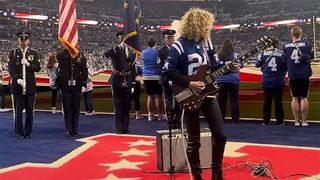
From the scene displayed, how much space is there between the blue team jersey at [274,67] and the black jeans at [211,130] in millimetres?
4550

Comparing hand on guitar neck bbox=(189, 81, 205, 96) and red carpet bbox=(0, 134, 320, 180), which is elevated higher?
hand on guitar neck bbox=(189, 81, 205, 96)

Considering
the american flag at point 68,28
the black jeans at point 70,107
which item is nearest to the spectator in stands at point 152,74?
the american flag at point 68,28

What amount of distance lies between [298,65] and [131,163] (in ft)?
12.8

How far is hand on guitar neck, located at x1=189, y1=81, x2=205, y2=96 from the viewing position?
4.07m

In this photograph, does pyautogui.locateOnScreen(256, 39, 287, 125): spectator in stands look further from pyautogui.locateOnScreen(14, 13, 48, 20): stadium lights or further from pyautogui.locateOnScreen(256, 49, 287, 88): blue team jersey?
pyautogui.locateOnScreen(14, 13, 48, 20): stadium lights

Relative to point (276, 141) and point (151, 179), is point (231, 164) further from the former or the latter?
point (276, 141)

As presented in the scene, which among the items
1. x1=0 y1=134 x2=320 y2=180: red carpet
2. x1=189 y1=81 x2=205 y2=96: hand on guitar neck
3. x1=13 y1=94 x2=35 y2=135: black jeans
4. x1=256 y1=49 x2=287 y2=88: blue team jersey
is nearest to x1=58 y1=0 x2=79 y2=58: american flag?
x1=13 y1=94 x2=35 y2=135: black jeans

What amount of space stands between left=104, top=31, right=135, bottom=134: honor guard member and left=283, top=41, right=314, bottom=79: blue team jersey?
287 cm

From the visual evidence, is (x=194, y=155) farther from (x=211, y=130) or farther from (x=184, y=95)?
(x=184, y=95)

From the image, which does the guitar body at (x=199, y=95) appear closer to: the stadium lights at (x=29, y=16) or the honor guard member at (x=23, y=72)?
the honor guard member at (x=23, y=72)

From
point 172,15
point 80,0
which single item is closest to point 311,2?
point 172,15

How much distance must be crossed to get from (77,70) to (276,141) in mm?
3666

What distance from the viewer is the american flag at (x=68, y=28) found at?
324 inches

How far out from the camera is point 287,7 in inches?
1901
